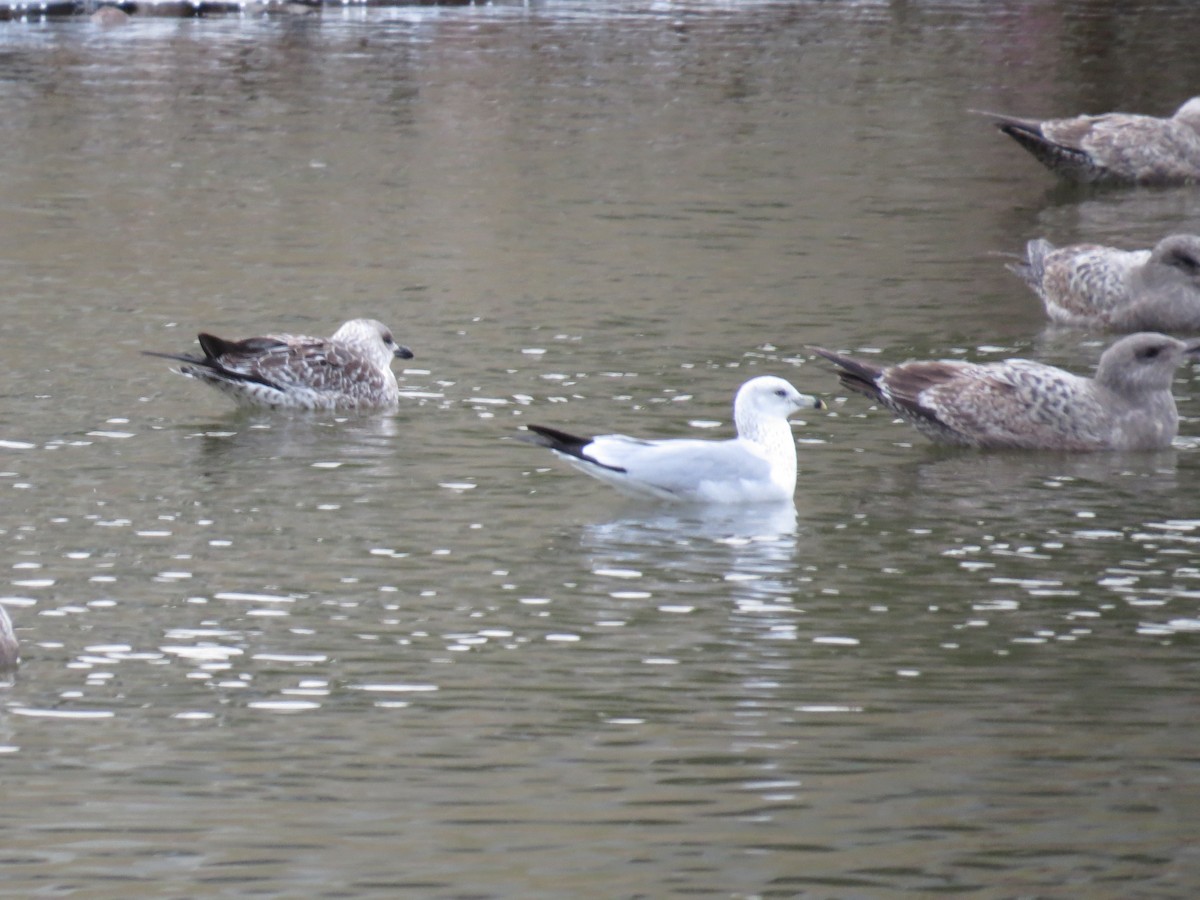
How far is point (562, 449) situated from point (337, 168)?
12.9 metres

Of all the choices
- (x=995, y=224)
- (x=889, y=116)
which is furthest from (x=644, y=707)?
(x=889, y=116)

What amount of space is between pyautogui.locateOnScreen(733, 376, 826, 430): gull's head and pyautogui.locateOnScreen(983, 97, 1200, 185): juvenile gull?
13120mm

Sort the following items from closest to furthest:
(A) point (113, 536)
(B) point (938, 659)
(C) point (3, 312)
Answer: (B) point (938, 659) → (A) point (113, 536) → (C) point (3, 312)

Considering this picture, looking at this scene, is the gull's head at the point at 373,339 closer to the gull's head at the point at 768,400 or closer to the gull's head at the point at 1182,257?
the gull's head at the point at 768,400

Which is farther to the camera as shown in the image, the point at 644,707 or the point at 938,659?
the point at 938,659

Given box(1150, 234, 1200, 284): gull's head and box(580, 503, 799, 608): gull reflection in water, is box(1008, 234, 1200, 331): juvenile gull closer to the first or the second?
box(1150, 234, 1200, 284): gull's head

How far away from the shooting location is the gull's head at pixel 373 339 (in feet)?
46.2

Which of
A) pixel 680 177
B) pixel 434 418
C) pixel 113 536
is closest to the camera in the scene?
pixel 113 536

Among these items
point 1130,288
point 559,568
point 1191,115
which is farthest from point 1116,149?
point 559,568

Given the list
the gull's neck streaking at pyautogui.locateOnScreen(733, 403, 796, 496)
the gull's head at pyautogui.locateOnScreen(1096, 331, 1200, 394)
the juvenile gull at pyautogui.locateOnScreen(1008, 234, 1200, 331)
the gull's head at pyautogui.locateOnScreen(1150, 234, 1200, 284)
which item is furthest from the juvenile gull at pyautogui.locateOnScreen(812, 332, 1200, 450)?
the gull's head at pyautogui.locateOnScreen(1150, 234, 1200, 284)

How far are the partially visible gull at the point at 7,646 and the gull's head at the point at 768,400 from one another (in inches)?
167

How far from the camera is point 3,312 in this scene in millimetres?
16562

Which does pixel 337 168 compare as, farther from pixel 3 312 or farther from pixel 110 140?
pixel 3 312

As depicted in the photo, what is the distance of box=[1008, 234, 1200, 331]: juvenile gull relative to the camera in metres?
16.4
